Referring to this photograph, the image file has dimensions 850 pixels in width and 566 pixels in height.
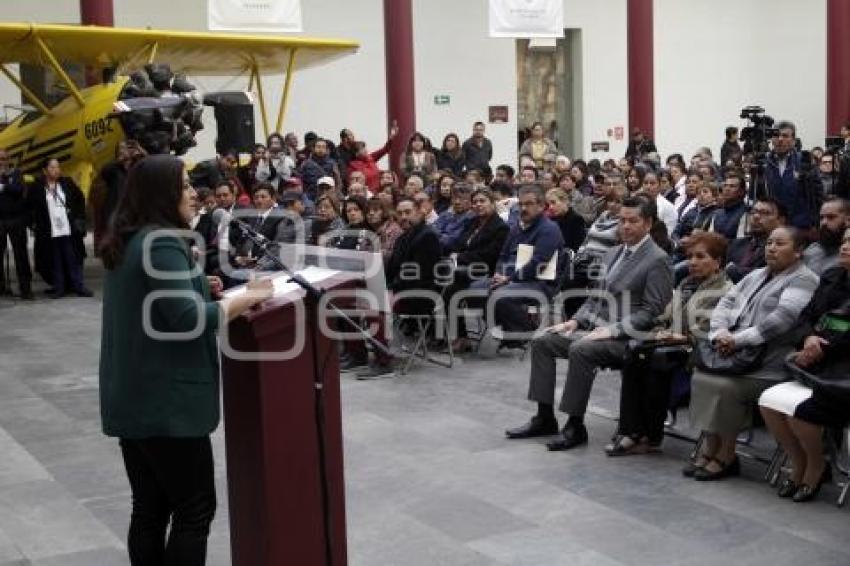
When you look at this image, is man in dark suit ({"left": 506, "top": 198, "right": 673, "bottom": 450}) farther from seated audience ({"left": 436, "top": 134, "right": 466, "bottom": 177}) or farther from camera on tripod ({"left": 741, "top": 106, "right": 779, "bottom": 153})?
seated audience ({"left": 436, "top": 134, "right": 466, "bottom": 177})

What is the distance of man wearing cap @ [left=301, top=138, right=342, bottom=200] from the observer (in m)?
14.5

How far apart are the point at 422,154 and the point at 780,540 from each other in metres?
11.2

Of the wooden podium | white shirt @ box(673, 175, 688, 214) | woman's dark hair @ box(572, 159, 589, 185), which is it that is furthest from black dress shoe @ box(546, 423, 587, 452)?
woman's dark hair @ box(572, 159, 589, 185)

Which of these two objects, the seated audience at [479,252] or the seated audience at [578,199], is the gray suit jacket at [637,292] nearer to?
the seated audience at [479,252]

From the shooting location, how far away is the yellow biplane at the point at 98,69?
1376 cm

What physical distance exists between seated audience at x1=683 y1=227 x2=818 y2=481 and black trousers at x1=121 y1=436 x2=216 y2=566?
2790 millimetres

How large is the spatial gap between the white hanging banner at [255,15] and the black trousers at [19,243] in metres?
4.23

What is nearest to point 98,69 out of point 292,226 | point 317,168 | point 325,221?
point 317,168

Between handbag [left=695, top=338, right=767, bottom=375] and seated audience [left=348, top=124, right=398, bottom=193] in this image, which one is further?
seated audience [left=348, top=124, right=398, bottom=193]

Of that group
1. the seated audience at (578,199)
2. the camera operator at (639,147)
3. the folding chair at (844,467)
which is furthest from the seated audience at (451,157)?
the folding chair at (844,467)

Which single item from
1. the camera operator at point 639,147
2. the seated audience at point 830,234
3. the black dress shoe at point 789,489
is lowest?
the black dress shoe at point 789,489

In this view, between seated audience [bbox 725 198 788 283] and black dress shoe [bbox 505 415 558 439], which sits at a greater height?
seated audience [bbox 725 198 788 283]

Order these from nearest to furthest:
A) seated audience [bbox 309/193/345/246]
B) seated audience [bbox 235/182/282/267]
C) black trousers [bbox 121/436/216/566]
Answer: black trousers [bbox 121/436/216/566] < seated audience [bbox 309/193/345/246] < seated audience [bbox 235/182/282/267]

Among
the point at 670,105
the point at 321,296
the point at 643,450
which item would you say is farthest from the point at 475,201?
the point at 670,105
